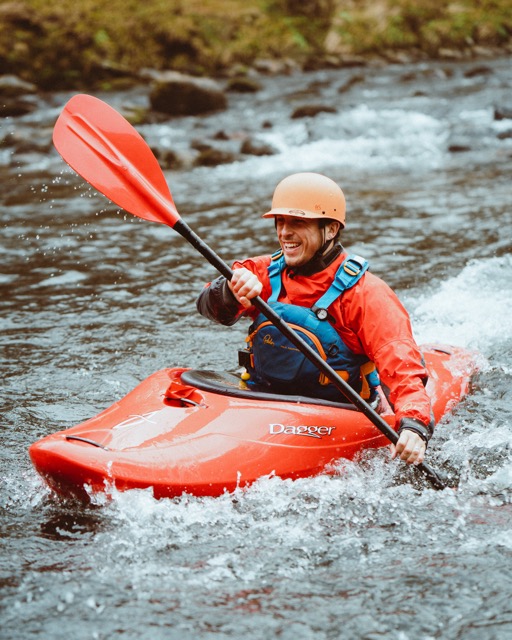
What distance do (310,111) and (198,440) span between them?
1108 centimetres

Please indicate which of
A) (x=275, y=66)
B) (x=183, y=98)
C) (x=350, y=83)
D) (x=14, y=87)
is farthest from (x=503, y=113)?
(x=14, y=87)

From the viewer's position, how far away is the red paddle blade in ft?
12.6

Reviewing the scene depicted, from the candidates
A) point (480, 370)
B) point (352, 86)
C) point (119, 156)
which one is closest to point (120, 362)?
point (119, 156)

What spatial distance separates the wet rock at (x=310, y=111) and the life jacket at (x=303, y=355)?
33.9 feet

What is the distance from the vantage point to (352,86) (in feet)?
52.7

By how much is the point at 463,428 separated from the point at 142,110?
11200mm

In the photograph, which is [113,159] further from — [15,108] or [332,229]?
[15,108]

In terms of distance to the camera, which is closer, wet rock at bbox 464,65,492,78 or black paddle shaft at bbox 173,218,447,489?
black paddle shaft at bbox 173,218,447,489

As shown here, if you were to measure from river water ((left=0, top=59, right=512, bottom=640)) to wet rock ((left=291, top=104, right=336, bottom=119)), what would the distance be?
1.50 metres

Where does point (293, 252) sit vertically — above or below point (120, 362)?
above

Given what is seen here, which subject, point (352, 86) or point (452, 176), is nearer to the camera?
point (452, 176)

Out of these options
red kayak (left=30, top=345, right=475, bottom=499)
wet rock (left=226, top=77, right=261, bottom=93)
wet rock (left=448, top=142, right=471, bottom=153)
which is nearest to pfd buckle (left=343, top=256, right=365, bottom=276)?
red kayak (left=30, top=345, right=475, bottom=499)

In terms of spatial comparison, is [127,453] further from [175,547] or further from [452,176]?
[452,176]

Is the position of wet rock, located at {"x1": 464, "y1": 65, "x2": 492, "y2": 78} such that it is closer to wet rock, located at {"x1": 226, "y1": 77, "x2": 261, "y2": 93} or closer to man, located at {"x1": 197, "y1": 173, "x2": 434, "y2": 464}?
wet rock, located at {"x1": 226, "y1": 77, "x2": 261, "y2": 93}
